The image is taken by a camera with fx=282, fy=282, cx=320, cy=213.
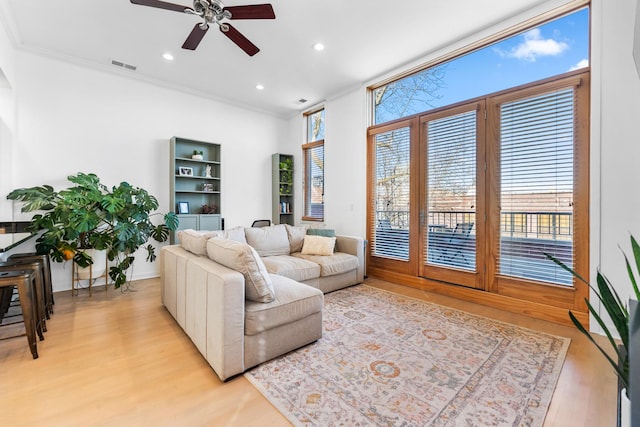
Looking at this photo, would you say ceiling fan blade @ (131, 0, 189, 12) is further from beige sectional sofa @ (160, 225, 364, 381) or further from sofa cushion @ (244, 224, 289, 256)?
sofa cushion @ (244, 224, 289, 256)

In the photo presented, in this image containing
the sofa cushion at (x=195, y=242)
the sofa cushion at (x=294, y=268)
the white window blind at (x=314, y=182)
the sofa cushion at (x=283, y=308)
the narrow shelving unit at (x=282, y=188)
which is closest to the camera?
the sofa cushion at (x=283, y=308)

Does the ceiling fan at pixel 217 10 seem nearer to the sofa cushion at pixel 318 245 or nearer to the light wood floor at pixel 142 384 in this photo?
the sofa cushion at pixel 318 245

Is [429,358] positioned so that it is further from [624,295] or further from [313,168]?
[313,168]

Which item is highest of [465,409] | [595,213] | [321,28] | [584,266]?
[321,28]

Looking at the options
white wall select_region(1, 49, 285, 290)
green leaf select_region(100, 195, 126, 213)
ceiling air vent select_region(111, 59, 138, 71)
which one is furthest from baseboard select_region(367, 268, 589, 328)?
ceiling air vent select_region(111, 59, 138, 71)

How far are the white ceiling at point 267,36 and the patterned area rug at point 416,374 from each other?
10.5 feet

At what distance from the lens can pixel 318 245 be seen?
13.5 feet

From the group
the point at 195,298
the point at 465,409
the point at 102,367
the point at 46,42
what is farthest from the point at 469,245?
the point at 46,42

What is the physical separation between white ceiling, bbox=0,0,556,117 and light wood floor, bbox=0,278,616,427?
3226 millimetres

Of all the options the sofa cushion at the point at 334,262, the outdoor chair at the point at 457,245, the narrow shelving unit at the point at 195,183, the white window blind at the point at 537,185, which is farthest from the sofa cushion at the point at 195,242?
the white window blind at the point at 537,185

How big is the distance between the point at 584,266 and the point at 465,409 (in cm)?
208

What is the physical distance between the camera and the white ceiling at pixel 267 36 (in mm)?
2910

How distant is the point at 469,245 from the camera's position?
11.5 ft

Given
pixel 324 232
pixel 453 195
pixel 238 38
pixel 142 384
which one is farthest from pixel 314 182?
pixel 142 384
